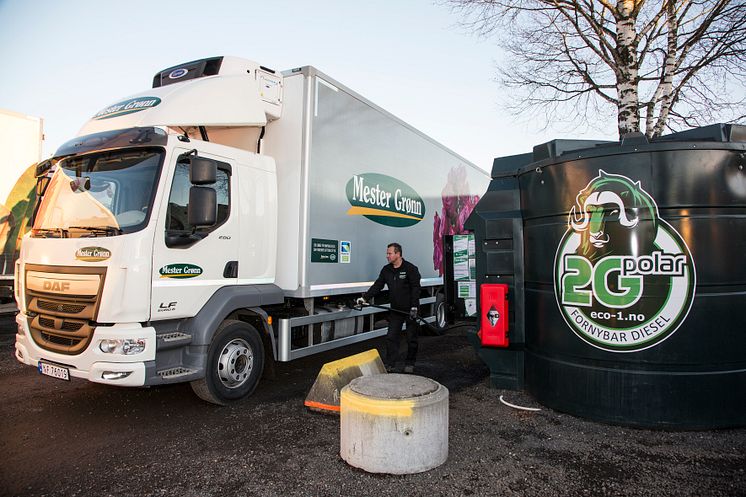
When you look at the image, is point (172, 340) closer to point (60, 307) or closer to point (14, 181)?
point (60, 307)

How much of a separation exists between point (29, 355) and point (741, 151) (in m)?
7.08

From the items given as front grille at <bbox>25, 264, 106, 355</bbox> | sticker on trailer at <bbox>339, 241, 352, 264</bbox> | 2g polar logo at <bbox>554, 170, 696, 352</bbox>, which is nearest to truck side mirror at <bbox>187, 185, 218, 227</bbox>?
front grille at <bbox>25, 264, 106, 355</bbox>

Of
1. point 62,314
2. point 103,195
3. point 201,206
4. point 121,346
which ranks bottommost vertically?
point 121,346

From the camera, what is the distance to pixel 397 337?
678 cm

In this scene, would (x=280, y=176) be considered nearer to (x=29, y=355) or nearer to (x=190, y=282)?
(x=190, y=282)

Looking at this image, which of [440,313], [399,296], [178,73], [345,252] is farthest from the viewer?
[440,313]

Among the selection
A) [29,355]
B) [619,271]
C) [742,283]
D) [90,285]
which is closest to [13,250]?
[29,355]

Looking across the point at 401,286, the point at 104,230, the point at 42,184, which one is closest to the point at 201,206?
the point at 104,230

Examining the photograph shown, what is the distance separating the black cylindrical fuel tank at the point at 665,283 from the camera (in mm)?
4438

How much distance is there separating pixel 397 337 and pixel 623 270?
3.12m

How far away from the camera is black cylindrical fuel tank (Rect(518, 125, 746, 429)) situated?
4.44 metres

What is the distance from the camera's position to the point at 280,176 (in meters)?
5.88

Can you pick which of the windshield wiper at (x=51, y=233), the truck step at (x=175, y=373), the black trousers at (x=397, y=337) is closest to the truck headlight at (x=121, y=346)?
the truck step at (x=175, y=373)

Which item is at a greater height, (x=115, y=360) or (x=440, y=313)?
(x=115, y=360)
